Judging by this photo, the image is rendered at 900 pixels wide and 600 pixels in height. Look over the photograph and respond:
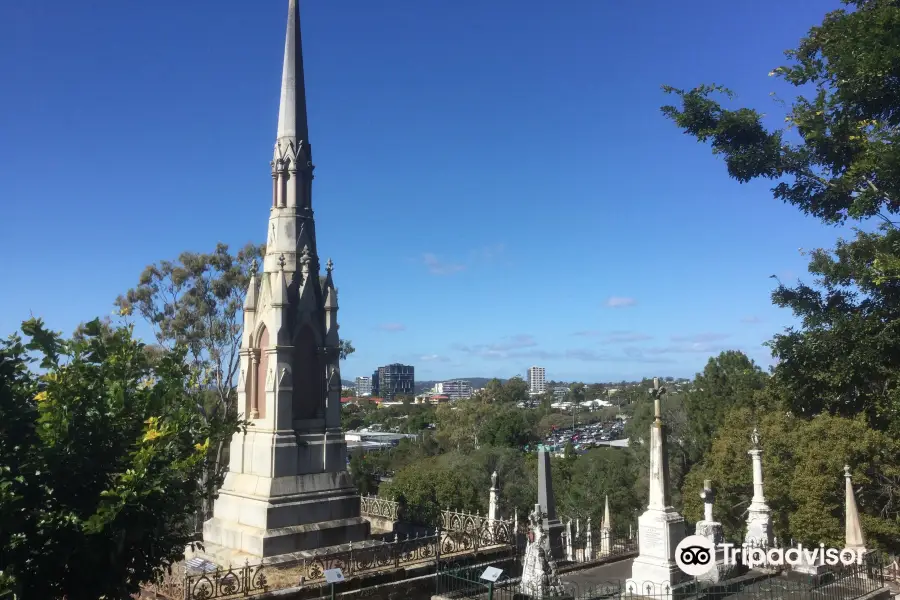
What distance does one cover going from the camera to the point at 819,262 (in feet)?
49.6

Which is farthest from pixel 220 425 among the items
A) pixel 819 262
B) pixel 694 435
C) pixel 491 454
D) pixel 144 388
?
pixel 491 454

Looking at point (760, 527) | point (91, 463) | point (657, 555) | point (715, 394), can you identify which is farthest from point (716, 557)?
point (715, 394)

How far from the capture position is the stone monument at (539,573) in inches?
469

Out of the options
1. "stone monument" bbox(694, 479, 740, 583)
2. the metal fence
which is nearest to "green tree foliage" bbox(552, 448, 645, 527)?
"stone monument" bbox(694, 479, 740, 583)

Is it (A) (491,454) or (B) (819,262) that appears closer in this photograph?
(B) (819,262)

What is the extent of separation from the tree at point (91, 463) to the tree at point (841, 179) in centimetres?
1146

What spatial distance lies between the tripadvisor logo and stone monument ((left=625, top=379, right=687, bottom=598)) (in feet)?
0.80

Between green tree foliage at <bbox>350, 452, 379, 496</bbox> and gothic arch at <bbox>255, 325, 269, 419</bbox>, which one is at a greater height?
gothic arch at <bbox>255, 325, 269, 419</bbox>

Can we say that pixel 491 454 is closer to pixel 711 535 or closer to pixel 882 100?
pixel 711 535

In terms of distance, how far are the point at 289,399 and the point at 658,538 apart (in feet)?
27.6

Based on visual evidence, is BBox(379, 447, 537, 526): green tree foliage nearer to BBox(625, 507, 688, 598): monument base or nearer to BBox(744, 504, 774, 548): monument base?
BBox(625, 507, 688, 598): monument base

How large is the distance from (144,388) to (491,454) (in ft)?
118

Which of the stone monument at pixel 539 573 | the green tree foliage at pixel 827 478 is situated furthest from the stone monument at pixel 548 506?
the green tree foliage at pixel 827 478

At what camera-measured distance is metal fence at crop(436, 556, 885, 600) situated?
41.3ft
